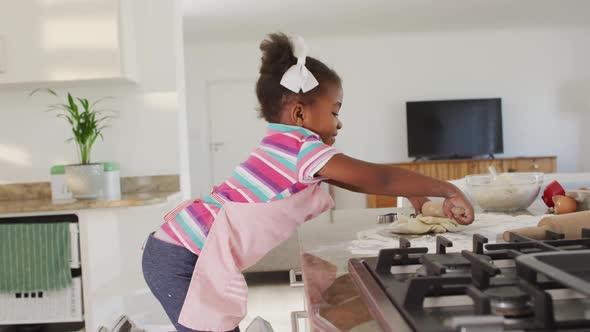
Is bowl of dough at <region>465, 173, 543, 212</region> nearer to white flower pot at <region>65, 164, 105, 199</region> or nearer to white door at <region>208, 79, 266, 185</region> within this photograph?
white flower pot at <region>65, 164, 105, 199</region>

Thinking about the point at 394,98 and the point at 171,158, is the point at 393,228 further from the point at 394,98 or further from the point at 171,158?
the point at 394,98

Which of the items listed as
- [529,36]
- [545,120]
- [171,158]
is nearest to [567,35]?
[529,36]

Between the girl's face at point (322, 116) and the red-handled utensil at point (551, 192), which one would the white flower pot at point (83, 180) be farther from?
the red-handled utensil at point (551, 192)


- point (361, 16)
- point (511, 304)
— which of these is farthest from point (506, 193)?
point (361, 16)

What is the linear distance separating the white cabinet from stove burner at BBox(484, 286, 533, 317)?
268 cm

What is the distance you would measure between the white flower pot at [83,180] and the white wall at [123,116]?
1.54ft

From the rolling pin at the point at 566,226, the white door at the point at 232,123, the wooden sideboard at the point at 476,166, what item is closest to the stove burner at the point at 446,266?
the rolling pin at the point at 566,226

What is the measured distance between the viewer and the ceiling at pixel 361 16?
18.7 feet

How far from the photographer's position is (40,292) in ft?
8.30

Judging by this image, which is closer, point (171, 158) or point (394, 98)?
point (171, 158)

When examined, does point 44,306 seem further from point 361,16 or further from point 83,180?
point 361,16

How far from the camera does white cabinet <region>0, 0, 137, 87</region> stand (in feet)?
9.41

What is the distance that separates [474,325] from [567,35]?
8092mm

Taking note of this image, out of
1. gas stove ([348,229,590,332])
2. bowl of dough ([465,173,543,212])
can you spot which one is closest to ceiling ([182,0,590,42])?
bowl of dough ([465,173,543,212])
